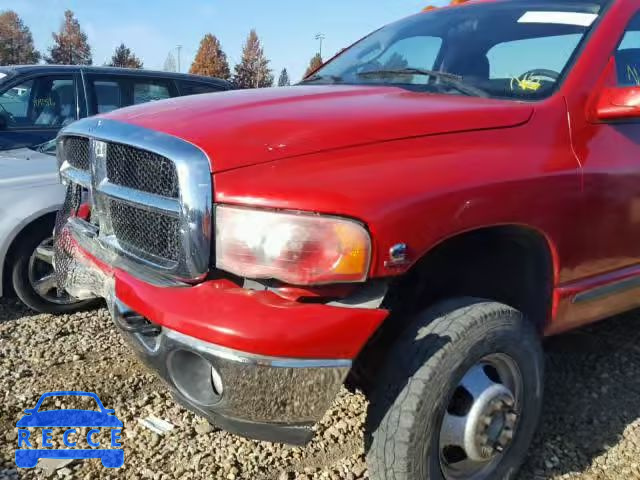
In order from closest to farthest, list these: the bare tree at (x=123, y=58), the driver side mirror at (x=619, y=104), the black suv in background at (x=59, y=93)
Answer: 1. the driver side mirror at (x=619, y=104)
2. the black suv in background at (x=59, y=93)
3. the bare tree at (x=123, y=58)

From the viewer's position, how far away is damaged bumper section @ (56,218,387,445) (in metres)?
1.65

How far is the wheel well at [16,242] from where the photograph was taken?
3.68 metres

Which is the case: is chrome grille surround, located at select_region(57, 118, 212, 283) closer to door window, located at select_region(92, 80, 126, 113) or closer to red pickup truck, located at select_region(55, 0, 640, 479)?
red pickup truck, located at select_region(55, 0, 640, 479)

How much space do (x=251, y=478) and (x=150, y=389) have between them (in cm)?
89

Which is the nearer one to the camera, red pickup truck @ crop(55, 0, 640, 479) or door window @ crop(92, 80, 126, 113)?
red pickup truck @ crop(55, 0, 640, 479)

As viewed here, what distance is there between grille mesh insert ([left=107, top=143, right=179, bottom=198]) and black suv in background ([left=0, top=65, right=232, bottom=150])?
3777mm

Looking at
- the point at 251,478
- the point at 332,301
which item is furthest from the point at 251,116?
the point at 251,478

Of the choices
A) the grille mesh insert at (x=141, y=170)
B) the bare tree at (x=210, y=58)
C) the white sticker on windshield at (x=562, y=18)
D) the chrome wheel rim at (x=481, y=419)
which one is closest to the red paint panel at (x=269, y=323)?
the grille mesh insert at (x=141, y=170)

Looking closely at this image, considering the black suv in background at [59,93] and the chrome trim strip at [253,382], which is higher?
the black suv in background at [59,93]

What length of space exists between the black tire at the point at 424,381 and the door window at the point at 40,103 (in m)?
5.00

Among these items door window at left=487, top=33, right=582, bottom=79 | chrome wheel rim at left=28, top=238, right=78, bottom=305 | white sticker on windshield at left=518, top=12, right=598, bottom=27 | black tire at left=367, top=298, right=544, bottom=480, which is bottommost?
chrome wheel rim at left=28, top=238, right=78, bottom=305

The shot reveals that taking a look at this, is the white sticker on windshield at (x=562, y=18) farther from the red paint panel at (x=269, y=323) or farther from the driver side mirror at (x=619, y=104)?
the red paint panel at (x=269, y=323)

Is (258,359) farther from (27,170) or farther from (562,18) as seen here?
(27,170)

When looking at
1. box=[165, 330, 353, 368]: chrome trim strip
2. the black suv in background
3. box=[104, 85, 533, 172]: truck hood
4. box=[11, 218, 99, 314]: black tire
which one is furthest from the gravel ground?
the black suv in background
